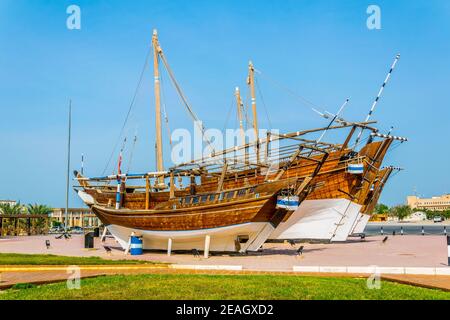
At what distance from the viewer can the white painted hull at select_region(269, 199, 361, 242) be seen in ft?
110

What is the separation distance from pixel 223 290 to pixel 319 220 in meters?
25.0

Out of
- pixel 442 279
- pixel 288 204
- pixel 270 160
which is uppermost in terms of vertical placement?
pixel 270 160

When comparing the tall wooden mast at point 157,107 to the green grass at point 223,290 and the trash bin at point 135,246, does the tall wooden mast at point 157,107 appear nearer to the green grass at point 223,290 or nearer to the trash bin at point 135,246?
the trash bin at point 135,246

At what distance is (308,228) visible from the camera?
34.2 m

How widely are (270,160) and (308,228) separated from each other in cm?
611

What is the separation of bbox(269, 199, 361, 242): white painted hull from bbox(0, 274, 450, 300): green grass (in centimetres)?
2159

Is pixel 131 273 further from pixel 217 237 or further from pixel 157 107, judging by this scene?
pixel 157 107

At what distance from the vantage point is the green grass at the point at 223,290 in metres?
9.60

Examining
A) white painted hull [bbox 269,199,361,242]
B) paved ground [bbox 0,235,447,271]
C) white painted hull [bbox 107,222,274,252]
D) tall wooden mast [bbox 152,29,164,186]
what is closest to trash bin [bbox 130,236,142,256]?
paved ground [bbox 0,235,447,271]

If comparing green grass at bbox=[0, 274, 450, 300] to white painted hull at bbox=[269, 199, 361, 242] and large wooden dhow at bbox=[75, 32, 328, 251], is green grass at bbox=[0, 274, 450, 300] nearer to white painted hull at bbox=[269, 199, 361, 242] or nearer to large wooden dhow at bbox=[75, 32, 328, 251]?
large wooden dhow at bbox=[75, 32, 328, 251]

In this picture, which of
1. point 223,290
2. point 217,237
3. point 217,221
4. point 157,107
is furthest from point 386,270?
point 157,107
